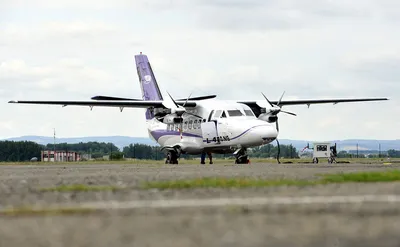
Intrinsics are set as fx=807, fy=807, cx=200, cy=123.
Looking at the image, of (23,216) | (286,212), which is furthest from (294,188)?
(23,216)

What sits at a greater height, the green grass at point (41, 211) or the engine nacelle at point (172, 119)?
the engine nacelle at point (172, 119)

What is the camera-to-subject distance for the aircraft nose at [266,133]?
40.0 meters

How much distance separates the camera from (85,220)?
7.23 m

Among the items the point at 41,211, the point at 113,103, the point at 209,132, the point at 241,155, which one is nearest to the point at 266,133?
the point at 241,155

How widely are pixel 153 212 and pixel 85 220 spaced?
0.90m

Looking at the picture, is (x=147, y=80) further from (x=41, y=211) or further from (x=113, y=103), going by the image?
(x=41, y=211)

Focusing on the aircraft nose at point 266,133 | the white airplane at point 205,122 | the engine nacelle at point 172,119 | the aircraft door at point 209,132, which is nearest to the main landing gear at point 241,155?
the white airplane at point 205,122

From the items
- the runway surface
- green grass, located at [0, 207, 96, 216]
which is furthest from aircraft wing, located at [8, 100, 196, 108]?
green grass, located at [0, 207, 96, 216]

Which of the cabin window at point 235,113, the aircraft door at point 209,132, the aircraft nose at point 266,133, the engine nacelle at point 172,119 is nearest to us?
the aircraft nose at point 266,133

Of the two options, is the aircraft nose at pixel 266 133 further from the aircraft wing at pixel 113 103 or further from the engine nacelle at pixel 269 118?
the aircraft wing at pixel 113 103

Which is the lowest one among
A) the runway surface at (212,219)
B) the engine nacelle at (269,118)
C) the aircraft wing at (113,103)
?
the runway surface at (212,219)

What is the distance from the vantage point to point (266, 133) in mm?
40031

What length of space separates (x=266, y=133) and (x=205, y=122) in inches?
243

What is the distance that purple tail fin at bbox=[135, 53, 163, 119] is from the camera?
53.2 meters
